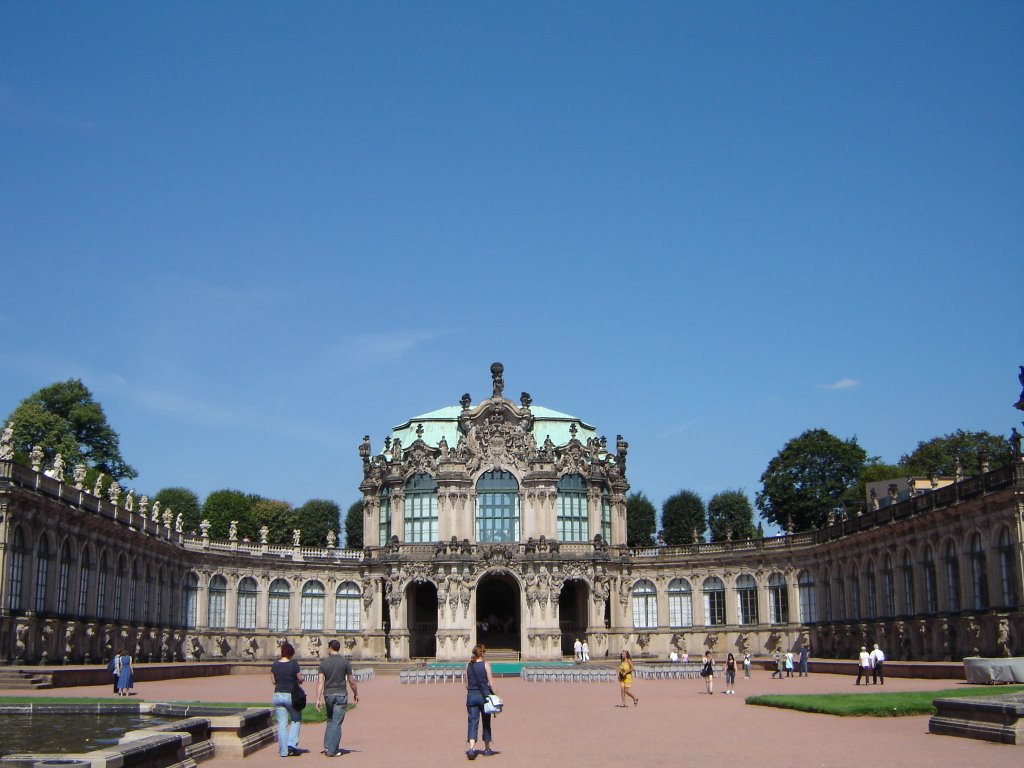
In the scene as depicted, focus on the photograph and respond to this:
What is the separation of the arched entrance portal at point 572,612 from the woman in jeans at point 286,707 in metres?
63.5

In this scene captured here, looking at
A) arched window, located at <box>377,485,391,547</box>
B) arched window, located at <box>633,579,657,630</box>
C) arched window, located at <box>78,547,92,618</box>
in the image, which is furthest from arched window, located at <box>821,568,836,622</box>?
arched window, located at <box>78,547,92,618</box>

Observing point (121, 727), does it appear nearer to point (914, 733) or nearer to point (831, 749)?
point (831, 749)

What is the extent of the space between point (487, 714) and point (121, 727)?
349 inches

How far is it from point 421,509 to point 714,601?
22284mm

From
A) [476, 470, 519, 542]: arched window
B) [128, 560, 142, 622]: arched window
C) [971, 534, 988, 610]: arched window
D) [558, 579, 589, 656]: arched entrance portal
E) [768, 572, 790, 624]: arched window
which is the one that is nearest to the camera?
[971, 534, 988, 610]: arched window

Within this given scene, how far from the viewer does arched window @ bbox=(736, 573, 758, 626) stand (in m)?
80.4

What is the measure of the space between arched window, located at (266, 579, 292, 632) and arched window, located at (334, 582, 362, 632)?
3.88m

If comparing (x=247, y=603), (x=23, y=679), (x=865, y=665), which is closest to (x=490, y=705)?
(x=23, y=679)

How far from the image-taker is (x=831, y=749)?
69.4 feet

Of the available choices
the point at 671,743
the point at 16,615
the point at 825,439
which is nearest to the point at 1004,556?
the point at 671,743

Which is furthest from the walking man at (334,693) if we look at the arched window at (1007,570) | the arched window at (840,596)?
the arched window at (840,596)

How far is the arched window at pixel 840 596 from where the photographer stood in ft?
228

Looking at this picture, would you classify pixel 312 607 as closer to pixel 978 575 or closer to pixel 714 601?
pixel 714 601

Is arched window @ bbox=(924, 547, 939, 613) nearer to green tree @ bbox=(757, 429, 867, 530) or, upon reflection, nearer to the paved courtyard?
the paved courtyard
